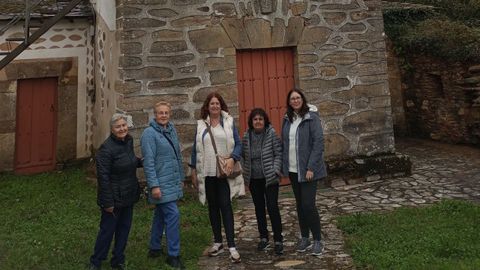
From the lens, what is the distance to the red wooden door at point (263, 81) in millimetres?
6969

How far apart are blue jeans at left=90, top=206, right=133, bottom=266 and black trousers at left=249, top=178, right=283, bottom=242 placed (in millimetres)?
1212

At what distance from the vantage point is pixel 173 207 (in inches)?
171

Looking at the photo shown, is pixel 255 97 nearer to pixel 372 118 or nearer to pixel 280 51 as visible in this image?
pixel 280 51

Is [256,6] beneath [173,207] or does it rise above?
above

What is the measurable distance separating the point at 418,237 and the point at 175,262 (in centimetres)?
237

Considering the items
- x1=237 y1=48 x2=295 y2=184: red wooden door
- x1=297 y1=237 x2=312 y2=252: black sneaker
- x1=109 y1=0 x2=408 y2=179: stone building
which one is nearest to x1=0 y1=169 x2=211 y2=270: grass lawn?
x1=297 y1=237 x2=312 y2=252: black sneaker

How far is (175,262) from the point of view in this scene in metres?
4.28

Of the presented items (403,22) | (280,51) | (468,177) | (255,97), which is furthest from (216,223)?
(403,22)

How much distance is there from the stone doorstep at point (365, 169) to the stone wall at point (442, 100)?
3256mm

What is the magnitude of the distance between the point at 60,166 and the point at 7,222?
3.35m

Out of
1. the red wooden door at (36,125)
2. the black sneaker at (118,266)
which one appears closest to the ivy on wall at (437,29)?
the red wooden door at (36,125)

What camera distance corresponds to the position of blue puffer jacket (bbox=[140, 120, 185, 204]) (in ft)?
13.7

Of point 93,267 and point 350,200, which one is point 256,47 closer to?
point 350,200

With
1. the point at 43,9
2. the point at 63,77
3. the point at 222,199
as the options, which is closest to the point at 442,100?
the point at 222,199
